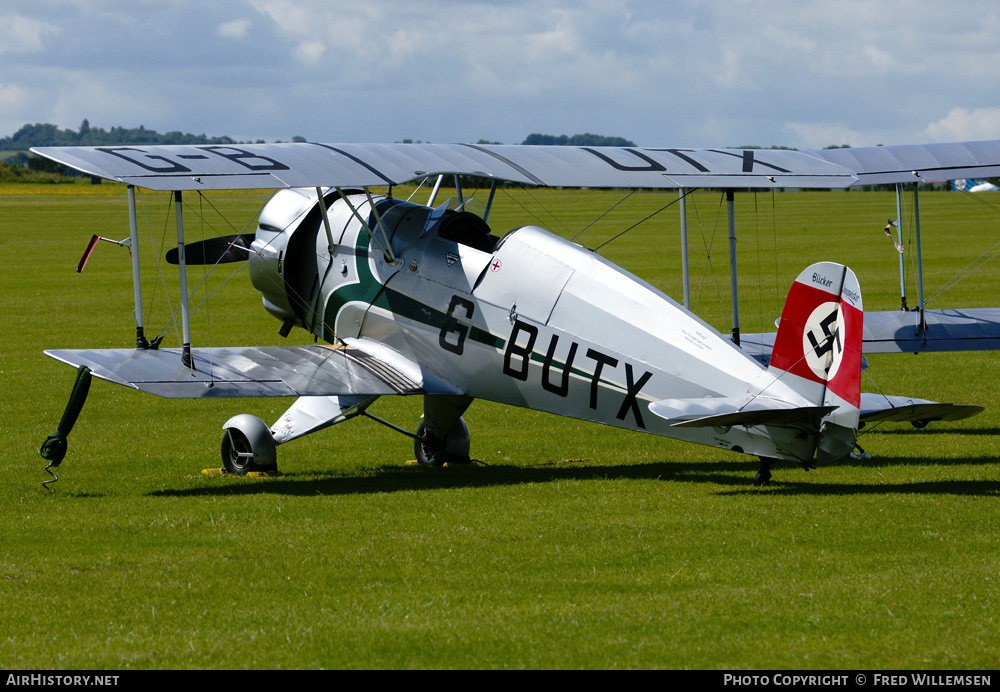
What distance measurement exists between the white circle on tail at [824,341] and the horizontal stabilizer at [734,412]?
0.29 meters

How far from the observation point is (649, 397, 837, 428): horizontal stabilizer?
8.88 metres

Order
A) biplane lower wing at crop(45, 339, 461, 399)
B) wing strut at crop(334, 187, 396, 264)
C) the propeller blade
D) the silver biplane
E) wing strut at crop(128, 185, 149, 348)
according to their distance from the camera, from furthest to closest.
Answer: the propeller blade → wing strut at crop(334, 187, 396, 264) → biplane lower wing at crop(45, 339, 461, 399) → wing strut at crop(128, 185, 149, 348) → the silver biplane

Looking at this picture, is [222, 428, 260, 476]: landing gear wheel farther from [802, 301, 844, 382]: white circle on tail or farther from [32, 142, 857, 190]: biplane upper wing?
[802, 301, 844, 382]: white circle on tail

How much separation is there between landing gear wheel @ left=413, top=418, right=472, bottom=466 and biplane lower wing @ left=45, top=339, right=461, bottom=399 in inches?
36.2

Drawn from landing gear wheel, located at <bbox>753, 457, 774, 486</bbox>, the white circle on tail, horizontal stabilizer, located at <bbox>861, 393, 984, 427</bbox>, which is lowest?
landing gear wheel, located at <bbox>753, 457, 774, 486</bbox>

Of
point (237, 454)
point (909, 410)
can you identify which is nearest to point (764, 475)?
point (909, 410)

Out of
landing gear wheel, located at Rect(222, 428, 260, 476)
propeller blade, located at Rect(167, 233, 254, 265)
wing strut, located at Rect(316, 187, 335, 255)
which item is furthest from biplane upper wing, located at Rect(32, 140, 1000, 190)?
landing gear wheel, located at Rect(222, 428, 260, 476)

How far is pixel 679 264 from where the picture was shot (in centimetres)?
3778

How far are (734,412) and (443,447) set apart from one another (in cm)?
413

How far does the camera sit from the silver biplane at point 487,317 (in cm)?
912

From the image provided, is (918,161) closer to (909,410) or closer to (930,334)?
(930,334)

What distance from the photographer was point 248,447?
11.5 m

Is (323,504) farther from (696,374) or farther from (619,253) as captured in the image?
(619,253)
